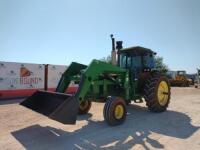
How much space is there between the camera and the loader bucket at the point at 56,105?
6020 mm

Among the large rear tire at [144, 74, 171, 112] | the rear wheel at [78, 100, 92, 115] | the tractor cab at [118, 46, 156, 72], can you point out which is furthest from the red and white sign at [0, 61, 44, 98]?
the large rear tire at [144, 74, 171, 112]

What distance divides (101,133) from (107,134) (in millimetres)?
185

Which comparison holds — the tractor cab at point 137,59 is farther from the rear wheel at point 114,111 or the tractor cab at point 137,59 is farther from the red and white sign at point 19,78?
the red and white sign at point 19,78

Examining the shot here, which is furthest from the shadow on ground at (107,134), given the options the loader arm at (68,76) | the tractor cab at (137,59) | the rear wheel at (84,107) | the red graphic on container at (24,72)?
the red graphic on container at (24,72)

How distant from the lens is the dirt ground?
547 cm

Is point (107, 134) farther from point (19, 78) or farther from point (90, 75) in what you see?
point (19, 78)

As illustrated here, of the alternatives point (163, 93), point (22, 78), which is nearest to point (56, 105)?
point (163, 93)

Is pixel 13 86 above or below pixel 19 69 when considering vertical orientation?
below

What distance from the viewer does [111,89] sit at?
8.85 meters

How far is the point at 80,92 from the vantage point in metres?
6.73

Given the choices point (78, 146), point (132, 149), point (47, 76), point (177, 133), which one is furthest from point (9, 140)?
point (47, 76)

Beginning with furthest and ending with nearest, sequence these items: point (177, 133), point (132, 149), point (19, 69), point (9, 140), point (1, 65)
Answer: point (19, 69)
point (1, 65)
point (177, 133)
point (9, 140)
point (132, 149)

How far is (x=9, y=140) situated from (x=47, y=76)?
36.4 ft

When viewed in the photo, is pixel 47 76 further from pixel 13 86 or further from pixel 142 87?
pixel 142 87
